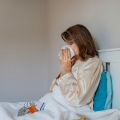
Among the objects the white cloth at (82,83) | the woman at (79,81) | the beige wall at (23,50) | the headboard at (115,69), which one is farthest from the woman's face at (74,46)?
the beige wall at (23,50)

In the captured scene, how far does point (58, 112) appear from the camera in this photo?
108 centimetres

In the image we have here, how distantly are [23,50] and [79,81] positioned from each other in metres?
1.54

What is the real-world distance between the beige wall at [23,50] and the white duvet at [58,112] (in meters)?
1.12

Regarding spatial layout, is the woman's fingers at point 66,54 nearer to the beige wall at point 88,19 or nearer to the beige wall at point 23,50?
the beige wall at point 88,19

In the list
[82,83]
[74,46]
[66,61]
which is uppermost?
[74,46]

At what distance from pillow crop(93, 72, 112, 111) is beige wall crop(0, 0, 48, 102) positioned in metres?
1.51

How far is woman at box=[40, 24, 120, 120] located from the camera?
1.17 meters

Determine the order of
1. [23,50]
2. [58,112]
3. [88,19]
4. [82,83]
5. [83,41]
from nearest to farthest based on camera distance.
A: [58,112] < [82,83] < [83,41] < [88,19] < [23,50]

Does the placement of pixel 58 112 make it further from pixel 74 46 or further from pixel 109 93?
pixel 74 46

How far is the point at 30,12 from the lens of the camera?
2.64m

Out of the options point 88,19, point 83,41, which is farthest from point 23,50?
point 83,41

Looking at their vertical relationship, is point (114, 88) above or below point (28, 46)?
below

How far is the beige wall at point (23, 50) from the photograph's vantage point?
2502 millimetres

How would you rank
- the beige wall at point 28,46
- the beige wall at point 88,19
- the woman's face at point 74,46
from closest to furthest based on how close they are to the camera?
the beige wall at point 88,19 → the woman's face at point 74,46 → the beige wall at point 28,46
